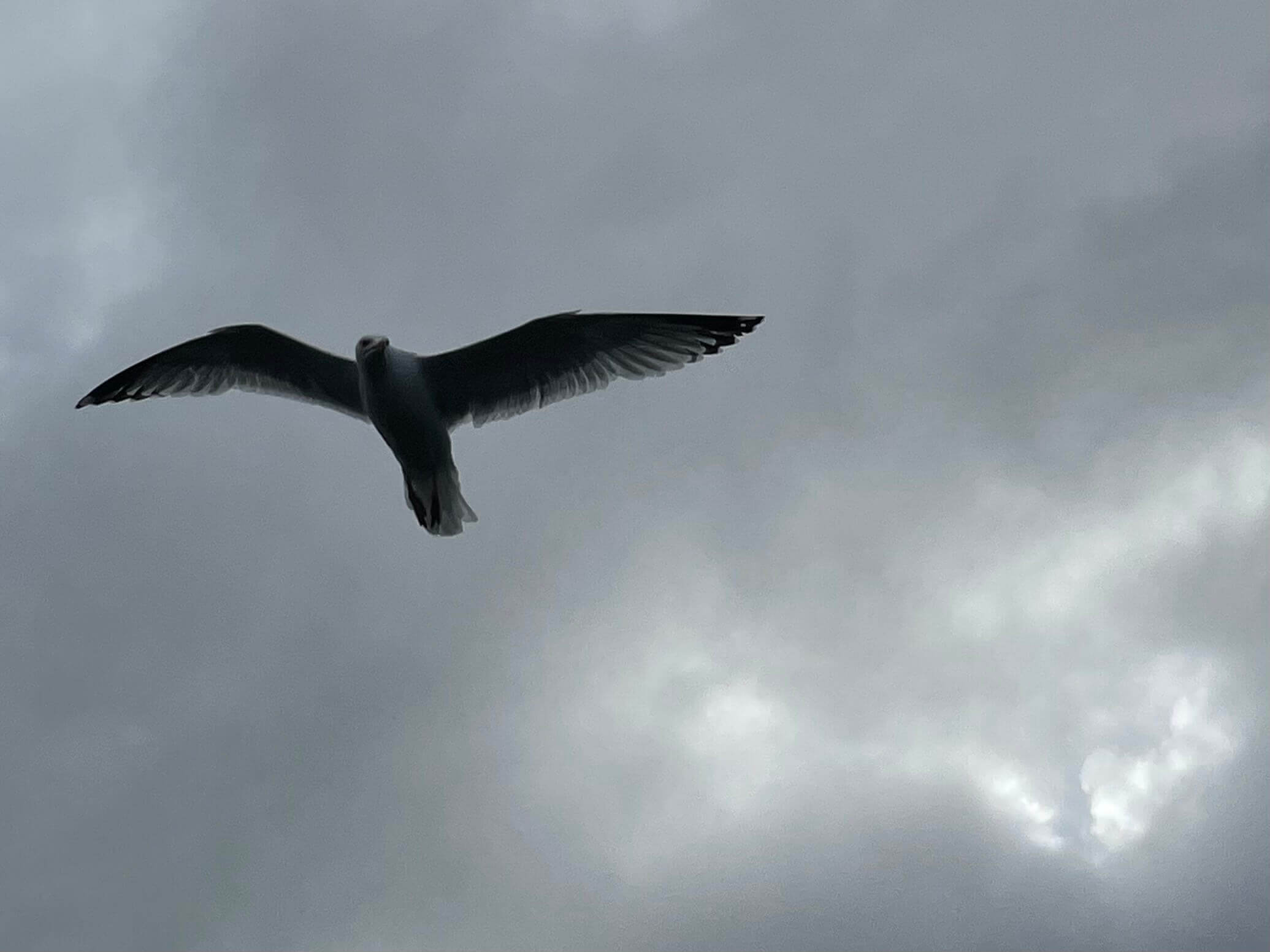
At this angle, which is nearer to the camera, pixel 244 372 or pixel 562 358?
pixel 562 358

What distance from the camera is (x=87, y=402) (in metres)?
15.0

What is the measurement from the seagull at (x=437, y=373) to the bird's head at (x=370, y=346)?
1 centimetres

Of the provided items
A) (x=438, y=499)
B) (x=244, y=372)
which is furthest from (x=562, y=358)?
(x=244, y=372)

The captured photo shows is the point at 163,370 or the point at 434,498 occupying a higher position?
the point at 163,370

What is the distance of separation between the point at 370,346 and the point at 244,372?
2311 mm

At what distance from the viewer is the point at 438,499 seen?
1473cm

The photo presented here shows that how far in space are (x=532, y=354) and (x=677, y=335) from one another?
5.11 ft

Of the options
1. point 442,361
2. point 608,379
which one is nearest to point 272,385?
point 442,361

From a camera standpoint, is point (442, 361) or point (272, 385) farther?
point (272, 385)

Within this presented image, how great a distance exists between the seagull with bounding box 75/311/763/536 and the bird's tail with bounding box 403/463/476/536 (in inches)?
0.4

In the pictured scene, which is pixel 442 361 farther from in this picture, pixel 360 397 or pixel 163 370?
pixel 163 370

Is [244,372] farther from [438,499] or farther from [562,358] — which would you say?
[562,358]

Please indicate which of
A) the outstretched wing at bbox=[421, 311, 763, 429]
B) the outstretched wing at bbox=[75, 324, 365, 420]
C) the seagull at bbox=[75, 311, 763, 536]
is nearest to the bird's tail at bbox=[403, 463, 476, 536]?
the seagull at bbox=[75, 311, 763, 536]

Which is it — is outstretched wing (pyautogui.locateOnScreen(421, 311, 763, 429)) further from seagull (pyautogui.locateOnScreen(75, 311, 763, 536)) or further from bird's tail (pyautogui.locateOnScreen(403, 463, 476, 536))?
bird's tail (pyautogui.locateOnScreen(403, 463, 476, 536))
